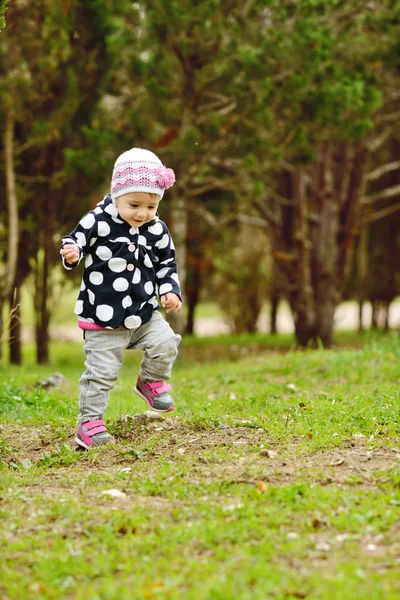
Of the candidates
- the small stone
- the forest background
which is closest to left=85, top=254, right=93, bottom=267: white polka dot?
the small stone

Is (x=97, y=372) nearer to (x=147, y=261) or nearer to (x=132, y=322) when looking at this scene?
(x=132, y=322)

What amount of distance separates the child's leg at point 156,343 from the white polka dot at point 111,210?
2.30 ft

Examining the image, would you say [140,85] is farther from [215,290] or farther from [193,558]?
[193,558]

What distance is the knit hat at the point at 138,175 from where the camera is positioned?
14.6ft

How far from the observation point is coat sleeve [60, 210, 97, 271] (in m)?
4.37

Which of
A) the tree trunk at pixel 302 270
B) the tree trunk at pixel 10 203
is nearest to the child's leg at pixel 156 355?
the tree trunk at pixel 10 203

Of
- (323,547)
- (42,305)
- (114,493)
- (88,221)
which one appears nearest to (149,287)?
(88,221)

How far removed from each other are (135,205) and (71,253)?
1.71ft

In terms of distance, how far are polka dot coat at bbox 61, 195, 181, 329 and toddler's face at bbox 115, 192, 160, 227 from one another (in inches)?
3.1

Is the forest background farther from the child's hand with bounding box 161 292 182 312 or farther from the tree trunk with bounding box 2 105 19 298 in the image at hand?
the child's hand with bounding box 161 292 182 312

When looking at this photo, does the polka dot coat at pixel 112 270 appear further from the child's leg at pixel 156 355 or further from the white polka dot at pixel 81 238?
the child's leg at pixel 156 355

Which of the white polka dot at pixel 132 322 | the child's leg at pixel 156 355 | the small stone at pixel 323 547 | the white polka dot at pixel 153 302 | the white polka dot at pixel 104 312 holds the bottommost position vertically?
the small stone at pixel 323 547

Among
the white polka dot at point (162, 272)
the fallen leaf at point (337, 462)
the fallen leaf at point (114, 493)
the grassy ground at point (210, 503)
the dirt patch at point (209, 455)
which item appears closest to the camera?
the grassy ground at point (210, 503)

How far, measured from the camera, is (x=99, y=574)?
2947 mm
